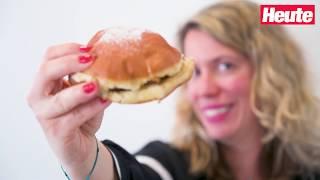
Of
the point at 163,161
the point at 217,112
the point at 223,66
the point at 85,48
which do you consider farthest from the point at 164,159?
the point at 85,48

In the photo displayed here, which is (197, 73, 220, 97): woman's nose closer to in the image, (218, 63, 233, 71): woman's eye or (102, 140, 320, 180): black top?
(218, 63, 233, 71): woman's eye

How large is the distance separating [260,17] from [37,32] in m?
0.69

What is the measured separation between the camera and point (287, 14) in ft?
3.51

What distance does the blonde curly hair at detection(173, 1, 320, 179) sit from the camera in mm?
1030

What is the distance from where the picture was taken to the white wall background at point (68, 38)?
1.07 meters

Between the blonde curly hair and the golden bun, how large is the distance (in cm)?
49

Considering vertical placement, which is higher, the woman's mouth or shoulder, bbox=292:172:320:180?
the woman's mouth

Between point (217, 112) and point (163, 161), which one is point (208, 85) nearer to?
point (217, 112)

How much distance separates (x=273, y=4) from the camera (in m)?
1.05

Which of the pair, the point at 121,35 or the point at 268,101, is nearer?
the point at 121,35

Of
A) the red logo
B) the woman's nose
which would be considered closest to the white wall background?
the red logo

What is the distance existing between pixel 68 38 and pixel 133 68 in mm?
630

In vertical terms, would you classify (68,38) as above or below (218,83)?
above

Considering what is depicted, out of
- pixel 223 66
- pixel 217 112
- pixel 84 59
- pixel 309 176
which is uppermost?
pixel 84 59
